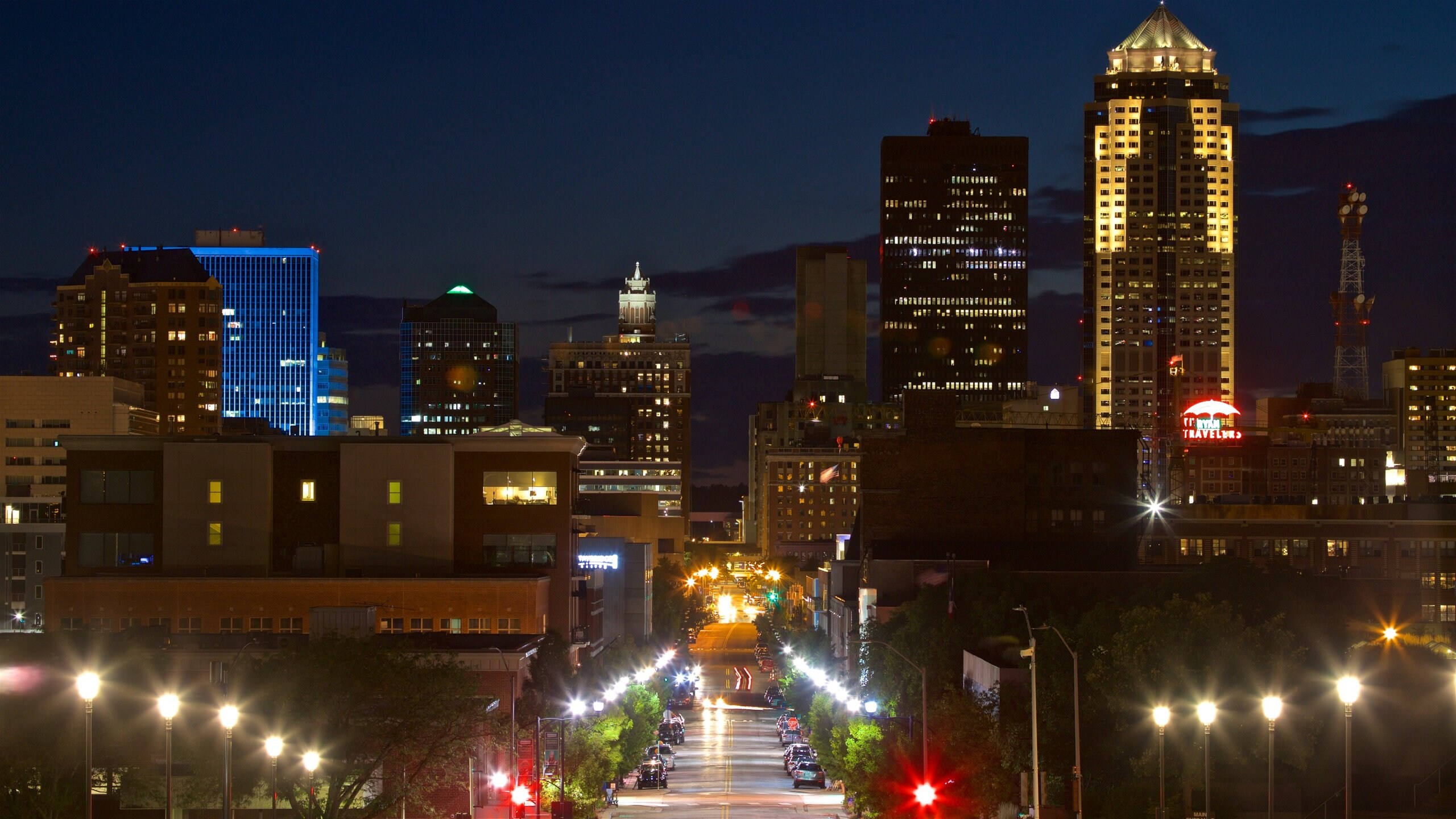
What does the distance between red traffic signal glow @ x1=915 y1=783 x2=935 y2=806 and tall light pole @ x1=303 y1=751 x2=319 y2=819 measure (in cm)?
2668

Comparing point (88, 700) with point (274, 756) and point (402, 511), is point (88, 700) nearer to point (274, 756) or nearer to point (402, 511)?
point (274, 756)

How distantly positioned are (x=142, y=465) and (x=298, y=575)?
15.6 meters

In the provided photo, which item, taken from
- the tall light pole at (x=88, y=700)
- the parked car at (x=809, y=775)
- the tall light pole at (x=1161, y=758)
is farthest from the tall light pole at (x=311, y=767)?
the parked car at (x=809, y=775)

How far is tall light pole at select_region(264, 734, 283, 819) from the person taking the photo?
209 ft

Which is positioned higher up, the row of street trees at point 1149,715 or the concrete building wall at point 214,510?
the concrete building wall at point 214,510

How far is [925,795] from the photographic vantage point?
82.9 m

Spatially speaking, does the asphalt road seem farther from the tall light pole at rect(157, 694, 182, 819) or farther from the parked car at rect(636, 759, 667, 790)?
the tall light pole at rect(157, 694, 182, 819)

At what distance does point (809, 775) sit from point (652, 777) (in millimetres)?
9860

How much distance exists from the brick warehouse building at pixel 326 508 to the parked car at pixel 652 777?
20.4m

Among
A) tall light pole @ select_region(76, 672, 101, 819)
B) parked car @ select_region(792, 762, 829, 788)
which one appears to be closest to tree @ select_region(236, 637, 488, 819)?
tall light pole @ select_region(76, 672, 101, 819)

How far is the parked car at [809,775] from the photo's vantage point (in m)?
114

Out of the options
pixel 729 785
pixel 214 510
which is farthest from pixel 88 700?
pixel 214 510

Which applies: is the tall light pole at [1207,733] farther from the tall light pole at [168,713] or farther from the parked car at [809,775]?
the parked car at [809,775]

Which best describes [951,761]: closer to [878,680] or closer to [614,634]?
[878,680]
